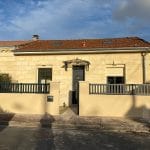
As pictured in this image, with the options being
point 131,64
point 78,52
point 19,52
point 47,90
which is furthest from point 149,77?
point 19,52

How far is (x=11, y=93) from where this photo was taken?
18.3m

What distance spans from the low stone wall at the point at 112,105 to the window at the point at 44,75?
6.20 metres

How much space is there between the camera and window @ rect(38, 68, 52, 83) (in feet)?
76.8

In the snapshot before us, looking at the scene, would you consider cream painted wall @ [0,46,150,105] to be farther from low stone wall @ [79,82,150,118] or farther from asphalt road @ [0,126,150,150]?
asphalt road @ [0,126,150,150]

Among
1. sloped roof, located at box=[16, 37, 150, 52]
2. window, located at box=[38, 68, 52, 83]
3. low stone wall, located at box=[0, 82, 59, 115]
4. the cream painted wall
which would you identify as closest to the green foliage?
the cream painted wall

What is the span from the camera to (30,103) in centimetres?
1812

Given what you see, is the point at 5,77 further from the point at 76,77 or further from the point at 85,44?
the point at 85,44

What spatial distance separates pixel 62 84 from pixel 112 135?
11.0m

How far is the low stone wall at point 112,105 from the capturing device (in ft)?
56.9

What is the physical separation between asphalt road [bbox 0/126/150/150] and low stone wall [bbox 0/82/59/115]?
4.15 metres

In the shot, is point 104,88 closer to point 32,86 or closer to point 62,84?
point 32,86

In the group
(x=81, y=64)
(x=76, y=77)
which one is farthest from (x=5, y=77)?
(x=81, y=64)

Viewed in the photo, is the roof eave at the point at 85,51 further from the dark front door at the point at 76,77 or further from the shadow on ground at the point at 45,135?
the shadow on ground at the point at 45,135

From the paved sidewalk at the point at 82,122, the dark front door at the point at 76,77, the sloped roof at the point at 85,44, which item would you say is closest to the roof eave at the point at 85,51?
the sloped roof at the point at 85,44
